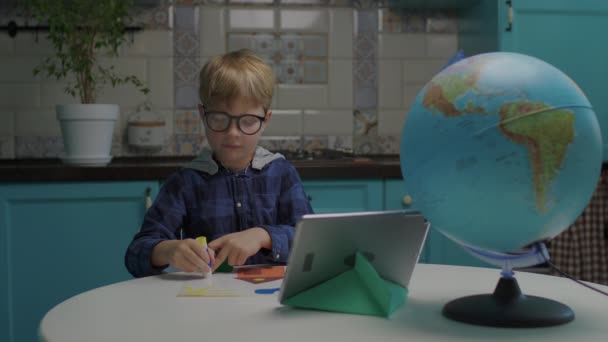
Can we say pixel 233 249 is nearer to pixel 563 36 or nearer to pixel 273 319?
pixel 273 319

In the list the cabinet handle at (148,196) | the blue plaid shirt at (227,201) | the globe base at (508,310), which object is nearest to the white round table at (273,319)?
the globe base at (508,310)

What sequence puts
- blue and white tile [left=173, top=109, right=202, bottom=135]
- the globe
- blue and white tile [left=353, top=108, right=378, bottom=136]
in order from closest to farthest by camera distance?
the globe < blue and white tile [left=173, top=109, right=202, bottom=135] < blue and white tile [left=353, top=108, right=378, bottom=136]

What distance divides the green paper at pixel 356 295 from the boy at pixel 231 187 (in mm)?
361

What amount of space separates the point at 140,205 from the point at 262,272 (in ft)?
3.93

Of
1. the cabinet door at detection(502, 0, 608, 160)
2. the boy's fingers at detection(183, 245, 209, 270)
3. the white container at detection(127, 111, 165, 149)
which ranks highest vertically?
the cabinet door at detection(502, 0, 608, 160)

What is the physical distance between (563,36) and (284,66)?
1064 millimetres

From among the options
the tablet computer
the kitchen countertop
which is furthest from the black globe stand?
the kitchen countertop

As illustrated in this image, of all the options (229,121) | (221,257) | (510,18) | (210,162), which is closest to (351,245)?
(221,257)

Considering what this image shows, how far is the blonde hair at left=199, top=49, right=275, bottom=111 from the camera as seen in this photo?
1618mm

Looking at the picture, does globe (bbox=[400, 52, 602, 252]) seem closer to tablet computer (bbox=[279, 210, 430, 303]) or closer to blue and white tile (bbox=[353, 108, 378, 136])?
tablet computer (bbox=[279, 210, 430, 303])

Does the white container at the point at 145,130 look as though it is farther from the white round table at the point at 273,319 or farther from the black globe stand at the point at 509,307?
the black globe stand at the point at 509,307

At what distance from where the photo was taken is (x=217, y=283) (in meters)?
1.29

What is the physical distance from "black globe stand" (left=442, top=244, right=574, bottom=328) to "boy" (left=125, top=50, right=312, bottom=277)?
0.50m

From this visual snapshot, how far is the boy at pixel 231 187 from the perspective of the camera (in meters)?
1.53
